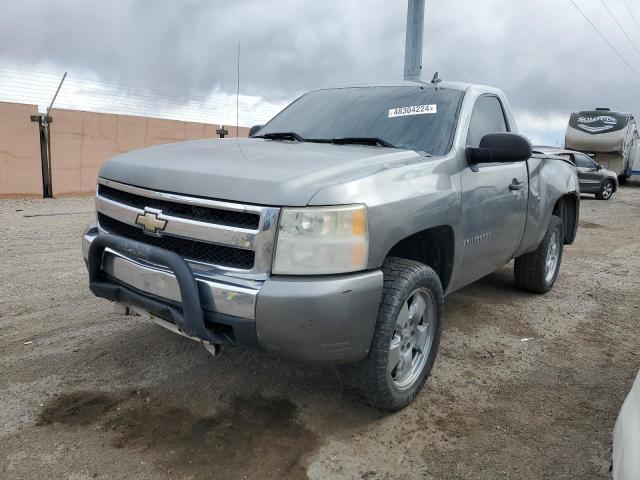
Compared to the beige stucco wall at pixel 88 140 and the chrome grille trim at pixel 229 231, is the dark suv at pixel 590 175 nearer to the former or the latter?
the beige stucco wall at pixel 88 140

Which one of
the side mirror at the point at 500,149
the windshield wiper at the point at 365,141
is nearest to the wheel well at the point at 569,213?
the side mirror at the point at 500,149

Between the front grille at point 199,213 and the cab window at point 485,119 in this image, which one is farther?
the cab window at point 485,119

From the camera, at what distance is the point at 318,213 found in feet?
7.86

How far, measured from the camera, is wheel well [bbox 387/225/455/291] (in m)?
3.24

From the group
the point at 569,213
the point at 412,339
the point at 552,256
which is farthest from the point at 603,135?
the point at 412,339

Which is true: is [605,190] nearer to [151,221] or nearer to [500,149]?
[500,149]

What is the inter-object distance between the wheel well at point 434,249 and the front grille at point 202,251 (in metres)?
1.05

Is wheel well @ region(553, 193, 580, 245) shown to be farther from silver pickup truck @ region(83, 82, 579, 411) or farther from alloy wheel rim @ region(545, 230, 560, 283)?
silver pickup truck @ region(83, 82, 579, 411)

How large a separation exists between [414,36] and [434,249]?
27.4ft

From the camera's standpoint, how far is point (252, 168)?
104 inches

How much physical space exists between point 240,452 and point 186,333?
2.09 feet

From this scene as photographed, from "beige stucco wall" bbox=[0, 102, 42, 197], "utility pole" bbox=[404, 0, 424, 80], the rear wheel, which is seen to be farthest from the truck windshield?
the rear wheel

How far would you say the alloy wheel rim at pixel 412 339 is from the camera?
290cm

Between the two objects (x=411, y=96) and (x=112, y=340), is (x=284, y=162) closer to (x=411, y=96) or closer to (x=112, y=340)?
(x=411, y=96)
